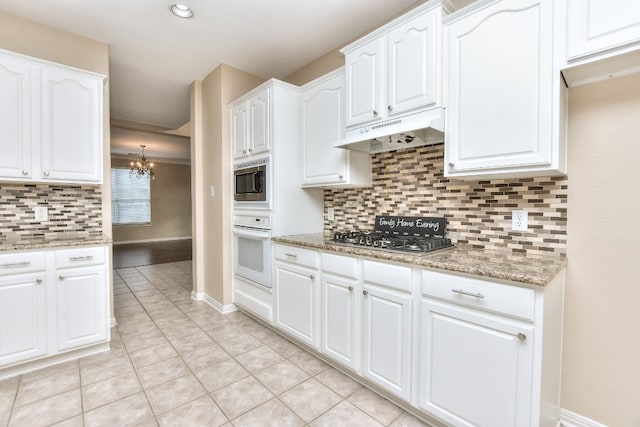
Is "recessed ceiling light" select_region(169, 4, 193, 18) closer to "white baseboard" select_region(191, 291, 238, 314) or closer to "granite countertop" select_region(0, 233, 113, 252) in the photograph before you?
"granite countertop" select_region(0, 233, 113, 252)

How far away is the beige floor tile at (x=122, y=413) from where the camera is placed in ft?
5.30

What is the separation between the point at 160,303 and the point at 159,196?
22.3ft

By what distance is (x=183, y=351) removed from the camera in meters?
2.42

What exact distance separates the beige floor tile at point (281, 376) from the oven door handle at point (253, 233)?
3.50ft

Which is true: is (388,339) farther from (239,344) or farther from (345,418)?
(239,344)

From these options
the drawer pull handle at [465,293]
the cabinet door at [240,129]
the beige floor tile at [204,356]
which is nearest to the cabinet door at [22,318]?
the beige floor tile at [204,356]

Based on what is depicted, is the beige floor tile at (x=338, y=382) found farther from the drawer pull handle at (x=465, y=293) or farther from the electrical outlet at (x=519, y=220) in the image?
the electrical outlet at (x=519, y=220)

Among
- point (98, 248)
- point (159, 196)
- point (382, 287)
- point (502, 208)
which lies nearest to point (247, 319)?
point (98, 248)

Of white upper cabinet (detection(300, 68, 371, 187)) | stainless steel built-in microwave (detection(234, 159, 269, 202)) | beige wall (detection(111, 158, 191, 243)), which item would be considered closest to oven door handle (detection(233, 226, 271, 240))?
stainless steel built-in microwave (detection(234, 159, 269, 202))

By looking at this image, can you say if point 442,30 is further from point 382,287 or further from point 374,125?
point 382,287

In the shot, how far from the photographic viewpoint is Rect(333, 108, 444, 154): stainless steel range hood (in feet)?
5.68

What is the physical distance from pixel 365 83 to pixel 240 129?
1559 millimetres

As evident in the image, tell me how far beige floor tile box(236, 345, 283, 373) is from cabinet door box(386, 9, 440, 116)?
6.53 ft

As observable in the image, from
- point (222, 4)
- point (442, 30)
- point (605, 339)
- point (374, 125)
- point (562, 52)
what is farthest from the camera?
point (222, 4)
